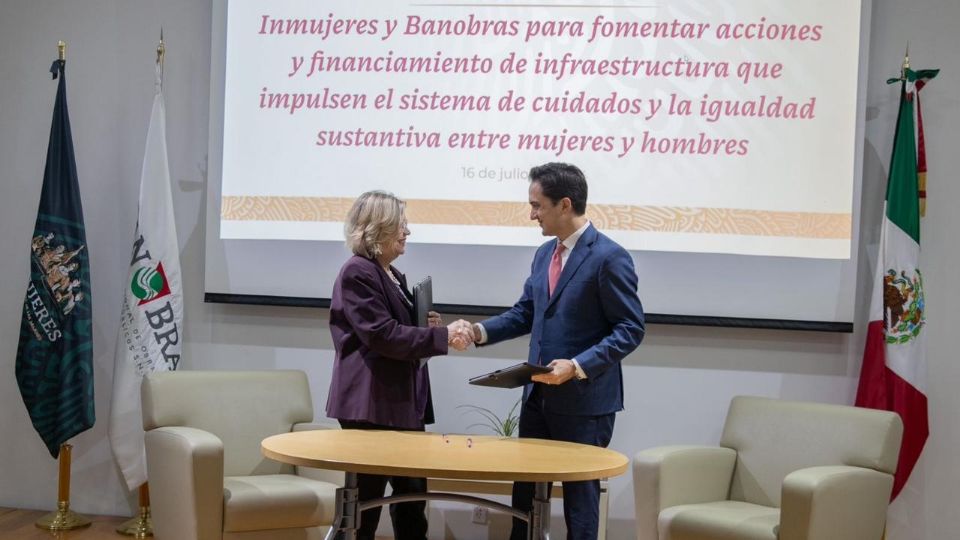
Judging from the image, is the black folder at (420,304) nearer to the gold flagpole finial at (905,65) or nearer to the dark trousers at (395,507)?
the dark trousers at (395,507)

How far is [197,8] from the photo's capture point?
5.03 meters

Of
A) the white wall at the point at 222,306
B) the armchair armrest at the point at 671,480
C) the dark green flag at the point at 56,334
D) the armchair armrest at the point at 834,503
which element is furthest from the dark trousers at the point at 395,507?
the dark green flag at the point at 56,334

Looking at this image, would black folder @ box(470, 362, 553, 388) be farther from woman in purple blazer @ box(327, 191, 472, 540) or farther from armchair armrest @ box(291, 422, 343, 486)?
armchair armrest @ box(291, 422, 343, 486)

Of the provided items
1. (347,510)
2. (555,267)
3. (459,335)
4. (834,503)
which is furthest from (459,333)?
(834,503)

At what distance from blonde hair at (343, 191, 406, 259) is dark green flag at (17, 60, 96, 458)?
1.99 metres

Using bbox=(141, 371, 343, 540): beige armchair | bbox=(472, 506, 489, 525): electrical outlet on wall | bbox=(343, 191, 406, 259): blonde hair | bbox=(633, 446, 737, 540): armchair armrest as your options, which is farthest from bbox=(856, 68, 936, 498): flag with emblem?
bbox=(141, 371, 343, 540): beige armchair

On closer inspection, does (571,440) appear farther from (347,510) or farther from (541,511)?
(347,510)

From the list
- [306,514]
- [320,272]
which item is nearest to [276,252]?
[320,272]

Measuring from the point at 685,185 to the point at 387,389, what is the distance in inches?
77.7

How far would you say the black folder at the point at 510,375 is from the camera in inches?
118

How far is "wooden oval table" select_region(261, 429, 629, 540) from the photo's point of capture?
2.60 metres

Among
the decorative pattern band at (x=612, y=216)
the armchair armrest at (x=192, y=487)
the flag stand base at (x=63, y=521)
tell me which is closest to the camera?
the armchair armrest at (x=192, y=487)

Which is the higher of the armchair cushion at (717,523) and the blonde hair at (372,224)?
the blonde hair at (372,224)

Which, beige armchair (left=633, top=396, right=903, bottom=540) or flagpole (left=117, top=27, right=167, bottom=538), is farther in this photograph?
flagpole (left=117, top=27, right=167, bottom=538)
